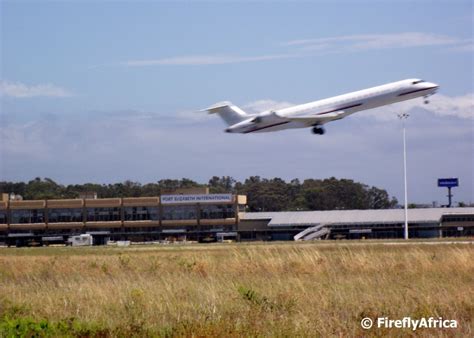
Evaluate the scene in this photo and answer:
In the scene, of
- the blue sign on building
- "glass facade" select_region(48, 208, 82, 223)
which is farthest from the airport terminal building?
the blue sign on building

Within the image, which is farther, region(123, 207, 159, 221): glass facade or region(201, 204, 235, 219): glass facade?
region(123, 207, 159, 221): glass facade

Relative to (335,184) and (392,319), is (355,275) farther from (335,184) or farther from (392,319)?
(335,184)

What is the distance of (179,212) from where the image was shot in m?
138

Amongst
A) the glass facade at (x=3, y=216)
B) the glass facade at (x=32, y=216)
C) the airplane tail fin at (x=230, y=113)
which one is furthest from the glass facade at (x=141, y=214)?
the airplane tail fin at (x=230, y=113)

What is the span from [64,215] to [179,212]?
62.9 feet

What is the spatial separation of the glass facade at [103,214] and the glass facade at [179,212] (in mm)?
7916

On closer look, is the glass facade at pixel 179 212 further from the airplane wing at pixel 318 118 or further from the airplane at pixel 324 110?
the airplane wing at pixel 318 118

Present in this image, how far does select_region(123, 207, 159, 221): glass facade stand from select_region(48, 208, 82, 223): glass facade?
26.5 feet

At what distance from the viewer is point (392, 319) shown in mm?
21297

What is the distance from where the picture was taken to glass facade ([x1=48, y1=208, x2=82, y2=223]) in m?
138

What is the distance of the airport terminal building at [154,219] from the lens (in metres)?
135

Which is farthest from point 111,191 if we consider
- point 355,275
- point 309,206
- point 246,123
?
point 355,275

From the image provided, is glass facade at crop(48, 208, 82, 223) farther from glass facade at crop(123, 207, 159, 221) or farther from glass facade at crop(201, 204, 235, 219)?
glass facade at crop(201, 204, 235, 219)

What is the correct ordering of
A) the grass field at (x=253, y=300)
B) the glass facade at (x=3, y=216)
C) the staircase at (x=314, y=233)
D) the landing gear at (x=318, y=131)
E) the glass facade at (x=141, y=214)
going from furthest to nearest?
1. the glass facade at (x=3, y=216)
2. the glass facade at (x=141, y=214)
3. the staircase at (x=314, y=233)
4. the landing gear at (x=318, y=131)
5. the grass field at (x=253, y=300)
